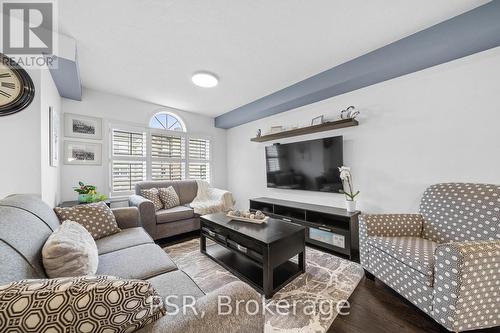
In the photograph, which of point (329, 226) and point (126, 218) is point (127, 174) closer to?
point (126, 218)

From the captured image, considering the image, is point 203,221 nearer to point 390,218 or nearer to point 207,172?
point 390,218

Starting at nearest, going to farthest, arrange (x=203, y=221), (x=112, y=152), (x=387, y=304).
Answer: (x=387, y=304), (x=203, y=221), (x=112, y=152)

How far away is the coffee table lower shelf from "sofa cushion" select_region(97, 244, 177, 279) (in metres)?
0.77

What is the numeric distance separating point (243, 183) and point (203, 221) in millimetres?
2152

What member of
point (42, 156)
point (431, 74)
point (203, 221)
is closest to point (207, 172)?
point (203, 221)

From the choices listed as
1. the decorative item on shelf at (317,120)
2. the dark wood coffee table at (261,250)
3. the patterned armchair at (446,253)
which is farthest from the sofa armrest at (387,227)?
the decorative item on shelf at (317,120)

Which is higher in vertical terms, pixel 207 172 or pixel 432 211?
pixel 207 172

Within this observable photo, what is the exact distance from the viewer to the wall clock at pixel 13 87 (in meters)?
1.61

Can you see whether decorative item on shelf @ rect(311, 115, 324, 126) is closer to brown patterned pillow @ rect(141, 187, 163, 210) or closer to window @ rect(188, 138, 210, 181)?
window @ rect(188, 138, 210, 181)

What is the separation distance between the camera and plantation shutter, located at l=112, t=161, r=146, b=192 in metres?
3.38

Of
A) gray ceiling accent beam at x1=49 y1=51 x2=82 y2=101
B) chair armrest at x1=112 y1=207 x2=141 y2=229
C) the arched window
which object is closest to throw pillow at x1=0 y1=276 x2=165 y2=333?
chair armrest at x1=112 y1=207 x2=141 y2=229

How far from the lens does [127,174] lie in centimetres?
350

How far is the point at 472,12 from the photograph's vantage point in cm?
161

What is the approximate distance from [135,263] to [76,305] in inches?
38.3
